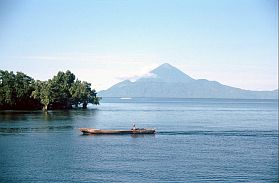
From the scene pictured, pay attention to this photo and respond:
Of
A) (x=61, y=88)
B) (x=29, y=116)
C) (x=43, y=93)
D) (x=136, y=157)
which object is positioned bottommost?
(x=136, y=157)

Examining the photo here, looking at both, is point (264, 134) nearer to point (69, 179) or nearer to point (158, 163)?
point (158, 163)

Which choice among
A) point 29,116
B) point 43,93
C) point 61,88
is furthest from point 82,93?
point 29,116

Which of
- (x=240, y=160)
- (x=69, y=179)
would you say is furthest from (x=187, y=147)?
(x=69, y=179)

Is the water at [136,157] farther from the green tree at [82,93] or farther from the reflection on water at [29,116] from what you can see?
the green tree at [82,93]

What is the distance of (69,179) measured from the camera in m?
34.9

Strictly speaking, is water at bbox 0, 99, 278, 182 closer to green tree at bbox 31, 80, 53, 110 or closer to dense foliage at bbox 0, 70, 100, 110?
dense foliage at bbox 0, 70, 100, 110

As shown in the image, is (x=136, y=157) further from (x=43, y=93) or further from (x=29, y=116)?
(x=43, y=93)

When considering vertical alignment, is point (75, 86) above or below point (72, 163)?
above

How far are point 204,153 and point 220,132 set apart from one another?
24676mm

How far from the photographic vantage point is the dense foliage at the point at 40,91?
11788 cm

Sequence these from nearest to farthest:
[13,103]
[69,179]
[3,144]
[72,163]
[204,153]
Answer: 1. [69,179]
2. [72,163]
3. [204,153]
4. [3,144]
5. [13,103]

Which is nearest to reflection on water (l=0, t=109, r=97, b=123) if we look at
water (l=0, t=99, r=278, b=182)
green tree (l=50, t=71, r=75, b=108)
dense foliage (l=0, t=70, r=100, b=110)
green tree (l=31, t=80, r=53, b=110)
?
dense foliage (l=0, t=70, r=100, b=110)

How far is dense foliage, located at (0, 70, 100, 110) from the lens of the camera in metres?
118

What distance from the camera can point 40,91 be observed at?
121938mm
